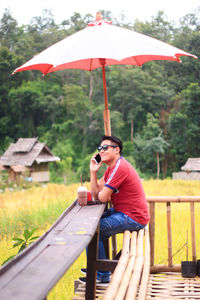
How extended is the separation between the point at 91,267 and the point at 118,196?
1.82ft

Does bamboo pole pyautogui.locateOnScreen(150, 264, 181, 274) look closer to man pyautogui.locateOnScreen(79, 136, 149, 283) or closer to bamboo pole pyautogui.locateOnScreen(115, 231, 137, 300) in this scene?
man pyautogui.locateOnScreen(79, 136, 149, 283)

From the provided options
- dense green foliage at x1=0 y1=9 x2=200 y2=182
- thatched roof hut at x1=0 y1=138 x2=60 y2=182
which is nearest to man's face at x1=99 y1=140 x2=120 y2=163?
thatched roof hut at x1=0 y1=138 x2=60 y2=182

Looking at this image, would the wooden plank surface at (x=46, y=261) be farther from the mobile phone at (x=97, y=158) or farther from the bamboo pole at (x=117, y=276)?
the mobile phone at (x=97, y=158)

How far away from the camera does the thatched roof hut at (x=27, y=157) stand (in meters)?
24.5

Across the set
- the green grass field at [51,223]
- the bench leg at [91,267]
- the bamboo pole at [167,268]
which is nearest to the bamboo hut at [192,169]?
the green grass field at [51,223]

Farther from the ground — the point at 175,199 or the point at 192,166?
the point at 175,199

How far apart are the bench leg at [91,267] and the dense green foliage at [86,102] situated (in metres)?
22.8

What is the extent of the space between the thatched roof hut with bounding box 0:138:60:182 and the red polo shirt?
21.6 metres

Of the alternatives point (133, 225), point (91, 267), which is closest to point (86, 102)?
point (133, 225)

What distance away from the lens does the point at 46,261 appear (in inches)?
61.6

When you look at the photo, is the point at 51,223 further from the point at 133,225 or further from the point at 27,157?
the point at 27,157

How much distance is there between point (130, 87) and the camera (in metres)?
31.3

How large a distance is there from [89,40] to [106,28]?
232mm

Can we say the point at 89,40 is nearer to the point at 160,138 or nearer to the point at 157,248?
the point at 157,248
